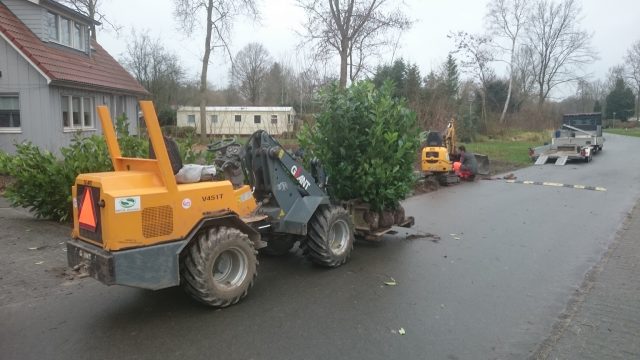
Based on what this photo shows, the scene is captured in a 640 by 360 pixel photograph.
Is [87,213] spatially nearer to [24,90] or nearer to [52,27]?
[24,90]

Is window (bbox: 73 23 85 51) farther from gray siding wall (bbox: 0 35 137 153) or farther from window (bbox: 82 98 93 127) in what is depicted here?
gray siding wall (bbox: 0 35 137 153)

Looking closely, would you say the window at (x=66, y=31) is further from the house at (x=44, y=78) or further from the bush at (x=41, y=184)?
the bush at (x=41, y=184)

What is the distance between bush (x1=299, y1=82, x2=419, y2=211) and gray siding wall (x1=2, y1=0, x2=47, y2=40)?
1658 cm

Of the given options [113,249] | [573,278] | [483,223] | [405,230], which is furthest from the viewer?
[483,223]

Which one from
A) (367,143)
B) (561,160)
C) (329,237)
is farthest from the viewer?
(561,160)

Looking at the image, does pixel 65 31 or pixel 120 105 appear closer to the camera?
pixel 65 31

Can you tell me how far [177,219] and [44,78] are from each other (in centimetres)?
1674

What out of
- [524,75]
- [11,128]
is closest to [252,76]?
[524,75]

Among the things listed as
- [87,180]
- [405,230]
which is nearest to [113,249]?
[87,180]

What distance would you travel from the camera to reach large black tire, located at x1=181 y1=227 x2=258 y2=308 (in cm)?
491

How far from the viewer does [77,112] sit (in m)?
20.8

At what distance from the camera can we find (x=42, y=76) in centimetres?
1852

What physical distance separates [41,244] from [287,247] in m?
3.77

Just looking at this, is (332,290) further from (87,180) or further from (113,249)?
(87,180)
